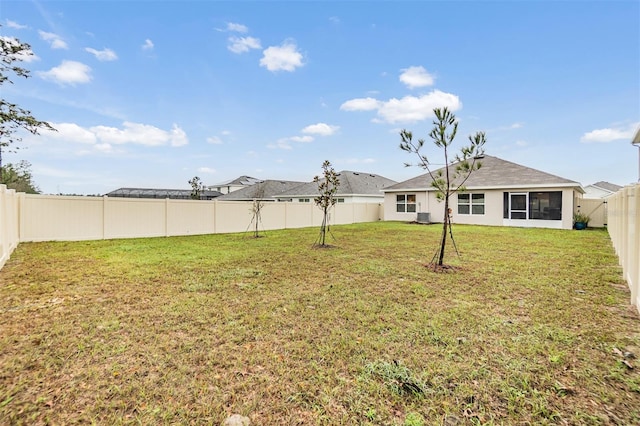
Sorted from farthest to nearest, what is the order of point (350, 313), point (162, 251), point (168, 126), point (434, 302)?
point (168, 126) → point (162, 251) → point (434, 302) → point (350, 313)

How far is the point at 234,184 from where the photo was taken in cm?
4728

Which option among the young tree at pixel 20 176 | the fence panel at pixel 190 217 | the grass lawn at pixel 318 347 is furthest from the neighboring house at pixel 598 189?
the young tree at pixel 20 176

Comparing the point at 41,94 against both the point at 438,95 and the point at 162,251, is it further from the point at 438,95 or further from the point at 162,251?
the point at 438,95

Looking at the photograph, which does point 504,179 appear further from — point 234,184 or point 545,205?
point 234,184

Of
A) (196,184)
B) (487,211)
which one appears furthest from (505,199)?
(196,184)

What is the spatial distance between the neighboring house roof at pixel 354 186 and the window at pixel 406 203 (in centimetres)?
530

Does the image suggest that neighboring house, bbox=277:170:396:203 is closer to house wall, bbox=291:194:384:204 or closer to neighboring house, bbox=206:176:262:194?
house wall, bbox=291:194:384:204

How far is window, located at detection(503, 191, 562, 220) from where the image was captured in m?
15.8

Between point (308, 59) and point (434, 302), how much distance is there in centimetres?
1353

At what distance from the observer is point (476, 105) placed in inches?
583

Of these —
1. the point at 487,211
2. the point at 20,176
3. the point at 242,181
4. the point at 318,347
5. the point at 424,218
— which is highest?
the point at 242,181

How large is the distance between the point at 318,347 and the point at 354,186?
1002 inches

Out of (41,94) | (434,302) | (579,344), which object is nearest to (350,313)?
(434,302)

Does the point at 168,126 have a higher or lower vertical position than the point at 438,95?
lower
